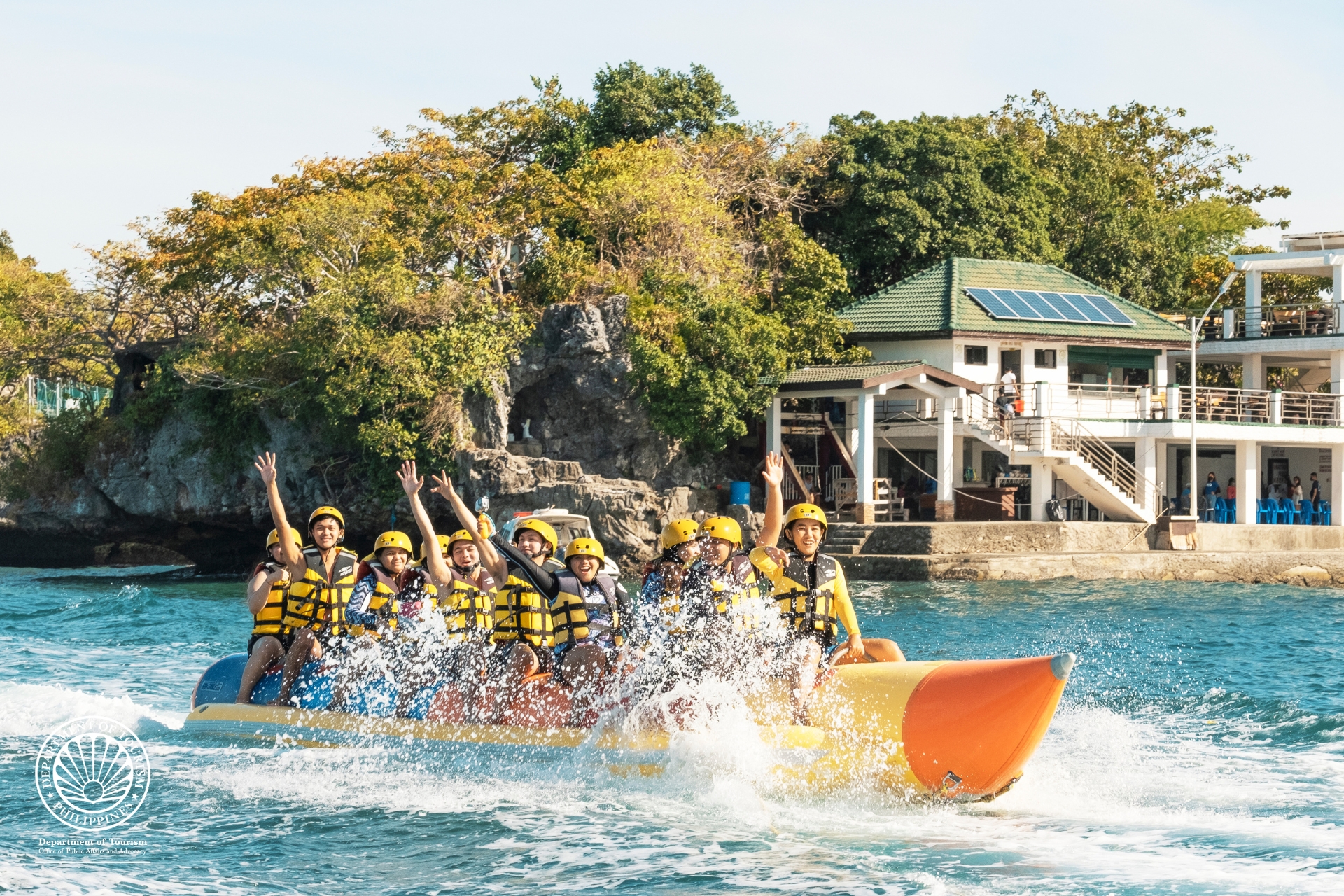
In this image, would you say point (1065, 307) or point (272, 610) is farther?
point (1065, 307)

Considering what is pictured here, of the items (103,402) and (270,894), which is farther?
(103,402)

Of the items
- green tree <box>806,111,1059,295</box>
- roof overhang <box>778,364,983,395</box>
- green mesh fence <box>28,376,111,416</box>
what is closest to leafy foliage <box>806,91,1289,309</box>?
green tree <box>806,111,1059,295</box>

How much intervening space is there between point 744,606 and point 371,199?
81.8 feet

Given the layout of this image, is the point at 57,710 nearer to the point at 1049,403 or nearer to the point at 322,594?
the point at 322,594

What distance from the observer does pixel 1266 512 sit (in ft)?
113

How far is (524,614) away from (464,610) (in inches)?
38.0

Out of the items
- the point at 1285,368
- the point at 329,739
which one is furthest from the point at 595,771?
the point at 1285,368

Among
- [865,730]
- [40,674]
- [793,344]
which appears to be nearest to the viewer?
[865,730]

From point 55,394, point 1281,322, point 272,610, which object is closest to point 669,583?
point 272,610

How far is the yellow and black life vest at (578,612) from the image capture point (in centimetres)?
1029

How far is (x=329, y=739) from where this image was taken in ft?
36.8

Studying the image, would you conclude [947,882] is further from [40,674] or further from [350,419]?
[350,419]

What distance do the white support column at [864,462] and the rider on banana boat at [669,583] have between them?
21.4m

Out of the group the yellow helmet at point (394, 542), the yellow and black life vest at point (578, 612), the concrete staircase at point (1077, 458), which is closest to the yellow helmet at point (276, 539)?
the yellow helmet at point (394, 542)
